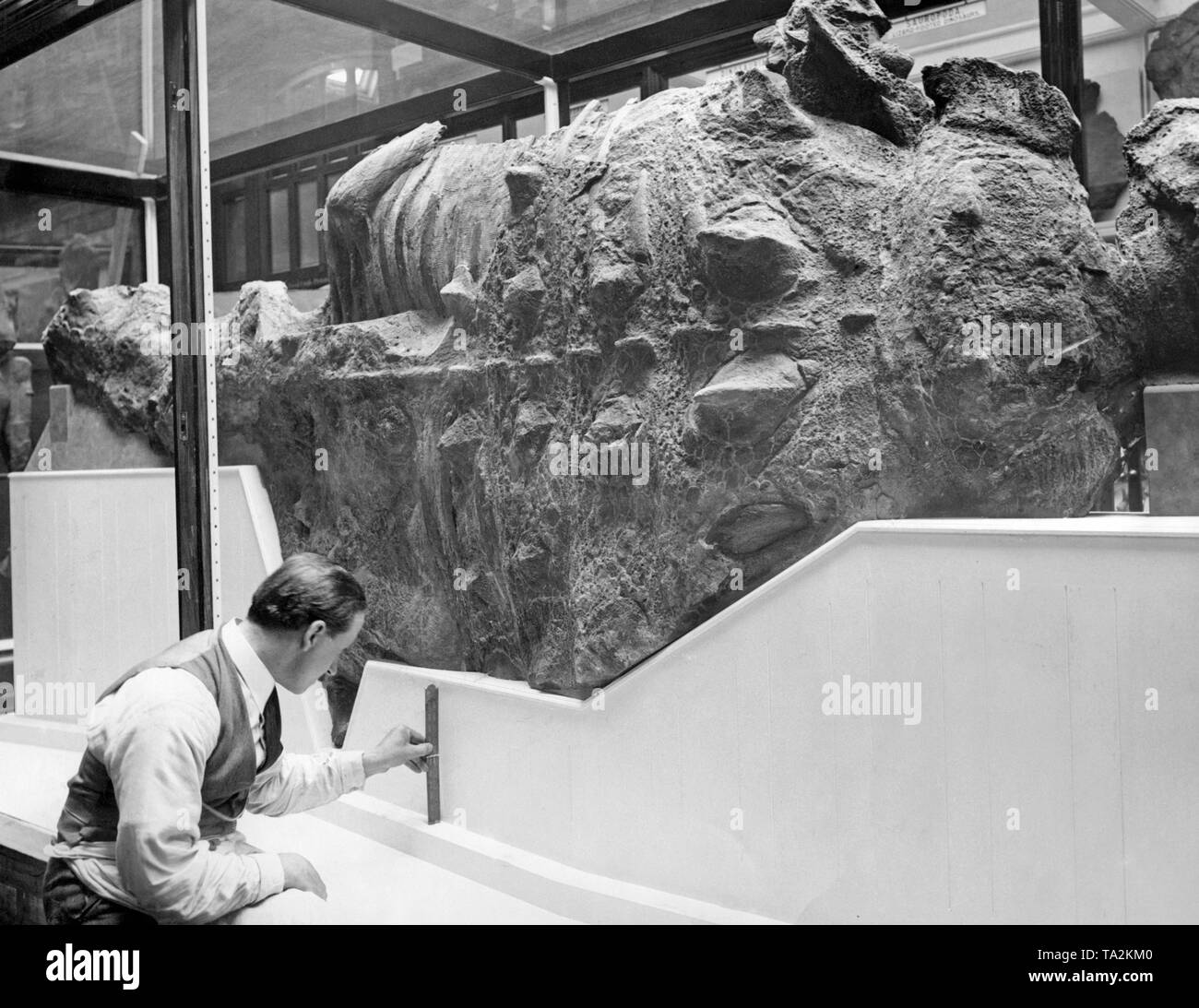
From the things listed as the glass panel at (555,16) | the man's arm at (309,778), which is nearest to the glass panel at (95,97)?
the glass panel at (555,16)

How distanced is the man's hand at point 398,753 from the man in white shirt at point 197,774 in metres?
0.32

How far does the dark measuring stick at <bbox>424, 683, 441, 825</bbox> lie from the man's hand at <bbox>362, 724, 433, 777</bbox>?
47mm

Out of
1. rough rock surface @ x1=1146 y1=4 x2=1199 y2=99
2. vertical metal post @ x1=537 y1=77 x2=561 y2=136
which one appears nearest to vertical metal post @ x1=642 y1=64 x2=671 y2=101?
vertical metal post @ x1=537 y1=77 x2=561 y2=136

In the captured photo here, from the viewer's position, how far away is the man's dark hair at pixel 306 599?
210 cm

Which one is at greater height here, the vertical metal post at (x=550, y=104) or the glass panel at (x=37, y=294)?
the vertical metal post at (x=550, y=104)

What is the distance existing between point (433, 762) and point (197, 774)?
1133 mm

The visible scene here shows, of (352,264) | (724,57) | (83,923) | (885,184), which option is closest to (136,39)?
(352,264)

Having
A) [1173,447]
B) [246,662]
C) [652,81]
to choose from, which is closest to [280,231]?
[652,81]

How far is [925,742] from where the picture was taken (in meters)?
2.18

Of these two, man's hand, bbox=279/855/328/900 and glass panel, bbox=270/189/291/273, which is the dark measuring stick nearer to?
Answer: man's hand, bbox=279/855/328/900

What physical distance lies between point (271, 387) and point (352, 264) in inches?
21.1

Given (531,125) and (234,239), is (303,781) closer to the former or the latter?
(234,239)

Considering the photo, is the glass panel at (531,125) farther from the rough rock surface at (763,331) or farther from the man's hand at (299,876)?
the man's hand at (299,876)

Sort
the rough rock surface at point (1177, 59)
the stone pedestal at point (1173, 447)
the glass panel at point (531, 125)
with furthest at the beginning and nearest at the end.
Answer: the glass panel at point (531, 125), the stone pedestal at point (1173, 447), the rough rock surface at point (1177, 59)
